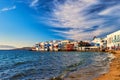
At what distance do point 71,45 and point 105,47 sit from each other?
35122 mm

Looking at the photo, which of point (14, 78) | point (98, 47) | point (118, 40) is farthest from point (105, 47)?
point (14, 78)

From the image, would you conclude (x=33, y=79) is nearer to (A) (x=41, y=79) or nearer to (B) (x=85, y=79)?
(A) (x=41, y=79)

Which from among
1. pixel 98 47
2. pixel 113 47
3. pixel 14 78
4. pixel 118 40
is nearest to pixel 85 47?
pixel 98 47

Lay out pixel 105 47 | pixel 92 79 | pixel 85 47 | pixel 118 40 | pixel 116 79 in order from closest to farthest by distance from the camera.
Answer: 1. pixel 116 79
2. pixel 92 79
3. pixel 118 40
4. pixel 105 47
5. pixel 85 47

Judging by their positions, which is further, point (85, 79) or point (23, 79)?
point (23, 79)

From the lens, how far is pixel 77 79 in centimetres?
2117

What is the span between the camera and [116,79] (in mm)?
19594

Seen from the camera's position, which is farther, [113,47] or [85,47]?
[85,47]

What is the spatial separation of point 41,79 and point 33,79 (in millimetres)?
870

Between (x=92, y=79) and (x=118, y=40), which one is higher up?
(x=118, y=40)

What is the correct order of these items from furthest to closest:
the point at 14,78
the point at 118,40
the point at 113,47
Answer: the point at 113,47
the point at 118,40
the point at 14,78

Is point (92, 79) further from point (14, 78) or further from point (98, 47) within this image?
point (98, 47)

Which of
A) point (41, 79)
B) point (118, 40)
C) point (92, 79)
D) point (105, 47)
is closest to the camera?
point (92, 79)

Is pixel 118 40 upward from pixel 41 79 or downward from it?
upward
